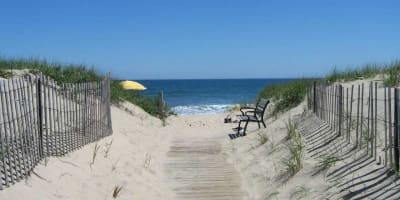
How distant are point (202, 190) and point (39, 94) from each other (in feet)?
9.69

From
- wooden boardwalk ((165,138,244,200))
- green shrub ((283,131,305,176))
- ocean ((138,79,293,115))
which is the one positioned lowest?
ocean ((138,79,293,115))

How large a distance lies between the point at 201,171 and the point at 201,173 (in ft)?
0.62

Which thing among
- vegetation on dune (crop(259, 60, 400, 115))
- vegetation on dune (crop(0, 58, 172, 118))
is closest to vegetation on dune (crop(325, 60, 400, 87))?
vegetation on dune (crop(259, 60, 400, 115))

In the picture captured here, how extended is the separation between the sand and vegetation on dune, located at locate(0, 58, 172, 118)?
279 cm

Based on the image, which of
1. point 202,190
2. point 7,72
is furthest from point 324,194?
point 7,72

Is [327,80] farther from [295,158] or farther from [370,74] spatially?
[295,158]

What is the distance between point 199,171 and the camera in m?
9.77

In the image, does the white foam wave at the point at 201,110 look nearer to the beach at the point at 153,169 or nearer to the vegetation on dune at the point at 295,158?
the beach at the point at 153,169

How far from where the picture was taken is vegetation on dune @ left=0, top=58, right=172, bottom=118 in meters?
14.9

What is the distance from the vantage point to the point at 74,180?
7.44m

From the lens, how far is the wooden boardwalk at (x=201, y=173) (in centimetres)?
813

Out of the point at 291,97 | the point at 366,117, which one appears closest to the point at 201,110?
the point at 291,97

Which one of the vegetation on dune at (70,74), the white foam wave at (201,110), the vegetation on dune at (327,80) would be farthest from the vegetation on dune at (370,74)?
the white foam wave at (201,110)

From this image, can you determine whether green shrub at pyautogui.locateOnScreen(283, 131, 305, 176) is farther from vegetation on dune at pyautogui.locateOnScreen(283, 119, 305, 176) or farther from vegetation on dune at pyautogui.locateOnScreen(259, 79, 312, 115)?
vegetation on dune at pyautogui.locateOnScreen(259, 79, 312, 115)
